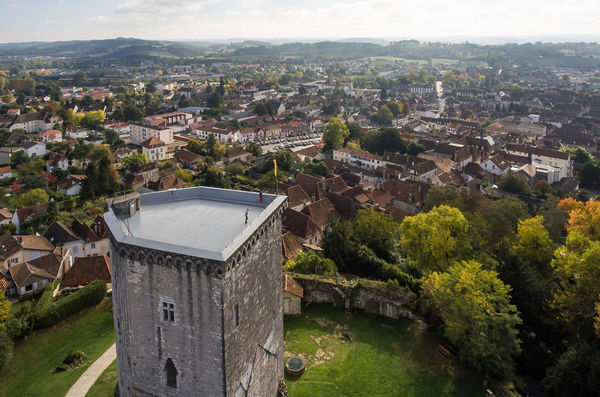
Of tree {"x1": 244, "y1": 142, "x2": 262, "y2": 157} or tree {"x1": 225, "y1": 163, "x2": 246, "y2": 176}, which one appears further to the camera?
tree {"x1": 244, "y1": 142, "x2": 262, "y2": 157}

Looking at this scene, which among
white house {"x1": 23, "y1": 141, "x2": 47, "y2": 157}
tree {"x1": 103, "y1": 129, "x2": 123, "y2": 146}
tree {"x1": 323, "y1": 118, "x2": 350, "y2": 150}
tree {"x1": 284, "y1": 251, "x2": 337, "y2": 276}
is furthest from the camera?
tree {"x1": 103, "y1": 129, "x2": 123, "y2": 146}

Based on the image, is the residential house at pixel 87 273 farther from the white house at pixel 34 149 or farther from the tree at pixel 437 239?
the white house at pixel 34 149

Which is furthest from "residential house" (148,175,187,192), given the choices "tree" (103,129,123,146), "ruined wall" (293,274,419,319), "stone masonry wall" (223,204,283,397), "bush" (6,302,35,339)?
"stone masonry wall" (223,204,283,397)

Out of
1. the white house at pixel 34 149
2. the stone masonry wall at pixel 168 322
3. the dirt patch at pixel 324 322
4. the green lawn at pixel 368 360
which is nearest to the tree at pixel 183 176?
the white house at pixel 34 149

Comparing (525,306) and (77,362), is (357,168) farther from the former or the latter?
(77,362)

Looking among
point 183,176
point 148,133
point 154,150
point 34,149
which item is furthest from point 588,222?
point 34,149

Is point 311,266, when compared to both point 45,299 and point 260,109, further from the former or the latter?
point 260,109

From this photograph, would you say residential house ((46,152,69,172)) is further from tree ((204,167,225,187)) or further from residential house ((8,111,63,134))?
residential house ((8,111,63,134))
